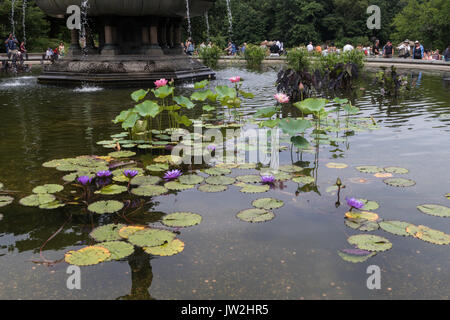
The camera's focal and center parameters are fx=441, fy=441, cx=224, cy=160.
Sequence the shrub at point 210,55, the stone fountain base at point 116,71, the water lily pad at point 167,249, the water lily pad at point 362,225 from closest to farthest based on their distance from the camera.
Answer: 1. the water lily pad at point 167,249
2. the water lily pad at point 362,225
3. the stone fountain base at point 116,71
4. the shrub at point 210,55

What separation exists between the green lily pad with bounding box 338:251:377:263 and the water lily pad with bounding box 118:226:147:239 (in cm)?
135

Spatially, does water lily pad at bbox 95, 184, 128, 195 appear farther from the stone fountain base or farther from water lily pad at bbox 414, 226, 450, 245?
the stone fountain base

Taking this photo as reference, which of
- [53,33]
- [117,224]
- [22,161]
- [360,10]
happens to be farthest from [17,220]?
[360,10]

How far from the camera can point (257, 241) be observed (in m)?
2.94

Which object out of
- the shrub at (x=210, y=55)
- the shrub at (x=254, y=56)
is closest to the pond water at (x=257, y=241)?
the shrub at (x=210, y=55)

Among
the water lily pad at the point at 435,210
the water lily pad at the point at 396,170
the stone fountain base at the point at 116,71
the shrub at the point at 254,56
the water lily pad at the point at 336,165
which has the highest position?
the shrub at the point at 254,56

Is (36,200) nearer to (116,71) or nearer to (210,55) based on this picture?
(116,71)

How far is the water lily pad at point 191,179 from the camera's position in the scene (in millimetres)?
4066

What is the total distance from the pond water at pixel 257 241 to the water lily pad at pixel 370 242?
4 centimetres

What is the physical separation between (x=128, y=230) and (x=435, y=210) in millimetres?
2287

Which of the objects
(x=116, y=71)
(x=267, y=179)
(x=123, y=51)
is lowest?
(x=267, y=179)

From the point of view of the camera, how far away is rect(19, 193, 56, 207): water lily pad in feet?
11.5

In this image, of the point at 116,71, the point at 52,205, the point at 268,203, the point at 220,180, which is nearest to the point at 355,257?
the point at 268,203

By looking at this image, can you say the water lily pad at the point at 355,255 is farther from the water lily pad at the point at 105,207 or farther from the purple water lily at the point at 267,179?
the water lily pad at the point at 105,207
